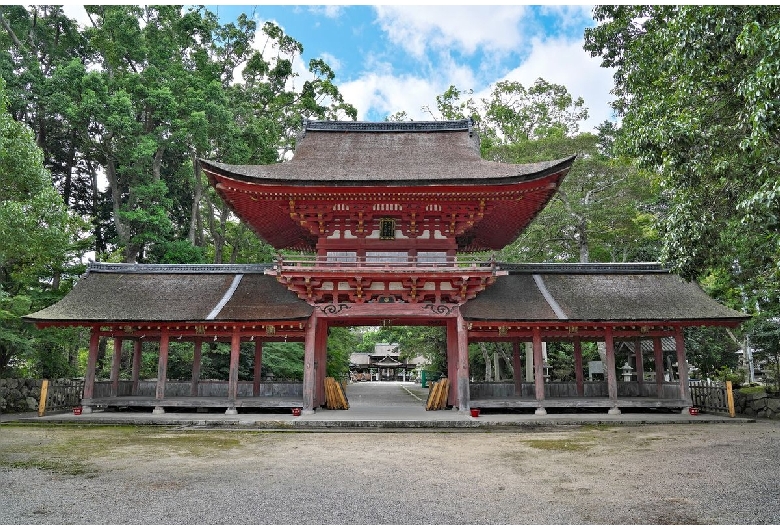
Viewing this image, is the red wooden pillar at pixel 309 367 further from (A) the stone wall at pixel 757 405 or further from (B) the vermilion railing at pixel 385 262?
(A) the stone wall at pixel 757 405

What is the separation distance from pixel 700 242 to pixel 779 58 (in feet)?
13.6

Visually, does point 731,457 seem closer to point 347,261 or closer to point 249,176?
point 347,261

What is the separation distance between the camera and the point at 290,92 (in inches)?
1372

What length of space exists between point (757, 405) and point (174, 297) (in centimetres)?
2036

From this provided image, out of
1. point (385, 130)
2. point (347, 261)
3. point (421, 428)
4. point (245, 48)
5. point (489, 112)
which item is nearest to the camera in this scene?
point (421, 428)

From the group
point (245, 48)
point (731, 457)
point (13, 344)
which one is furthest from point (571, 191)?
point (13, 344)

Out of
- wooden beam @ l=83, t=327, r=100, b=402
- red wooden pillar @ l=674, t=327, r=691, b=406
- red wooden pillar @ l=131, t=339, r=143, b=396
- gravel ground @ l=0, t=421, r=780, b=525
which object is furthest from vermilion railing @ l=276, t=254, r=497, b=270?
red wooden pillar @ l=131, t=339, r=143, b=396

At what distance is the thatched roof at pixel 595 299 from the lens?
15.9 m

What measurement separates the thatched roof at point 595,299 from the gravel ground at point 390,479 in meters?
4.59

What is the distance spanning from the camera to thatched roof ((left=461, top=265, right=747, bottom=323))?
15898 millimetres

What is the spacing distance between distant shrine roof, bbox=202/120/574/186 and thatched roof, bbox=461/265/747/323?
4.33 metres

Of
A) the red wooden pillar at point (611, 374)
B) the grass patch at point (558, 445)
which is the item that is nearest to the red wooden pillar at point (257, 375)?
the grass patch at point (558, 445)

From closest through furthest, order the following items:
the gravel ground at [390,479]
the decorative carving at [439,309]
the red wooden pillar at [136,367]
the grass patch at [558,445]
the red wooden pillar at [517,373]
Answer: the gravel ground at [390,479]
the grass patch at [558,445]
the decorative carving at [439,309]
the red wooden pillar at [517,373]
the red wooden pillar at [136,367]

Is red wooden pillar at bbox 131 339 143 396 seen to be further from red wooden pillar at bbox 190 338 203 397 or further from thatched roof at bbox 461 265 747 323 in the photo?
thatched roof at bbox 461 265 747 323
